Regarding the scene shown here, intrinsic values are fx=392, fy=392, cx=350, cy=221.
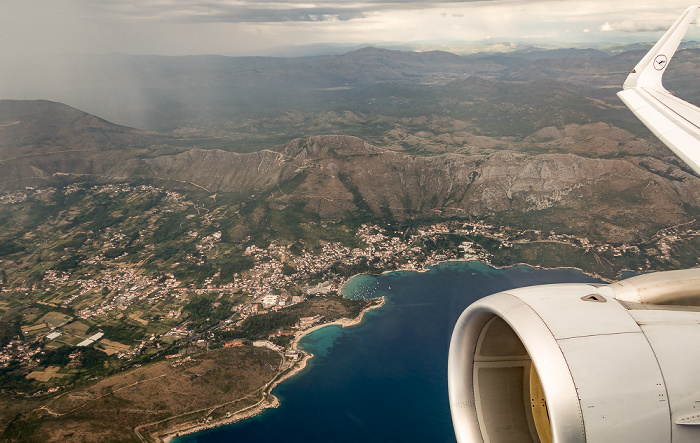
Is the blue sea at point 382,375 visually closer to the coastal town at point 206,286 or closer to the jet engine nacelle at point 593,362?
the coastal town at point 206,286

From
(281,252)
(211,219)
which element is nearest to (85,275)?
(211,219)

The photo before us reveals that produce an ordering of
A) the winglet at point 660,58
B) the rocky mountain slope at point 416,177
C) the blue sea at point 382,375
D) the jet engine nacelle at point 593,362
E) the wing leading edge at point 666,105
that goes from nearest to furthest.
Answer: the jet engine nacelle at point 593,362, the wing leading edge at point 666,105, the winglet at point 660,58, the blue sea at point 382,375, the rocky mountain slope at point 416,177

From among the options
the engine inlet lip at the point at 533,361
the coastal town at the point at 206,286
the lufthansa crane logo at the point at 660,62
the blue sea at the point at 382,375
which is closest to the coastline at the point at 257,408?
the blue sea at the point at 382,375

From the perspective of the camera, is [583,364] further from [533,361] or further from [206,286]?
[206,286]

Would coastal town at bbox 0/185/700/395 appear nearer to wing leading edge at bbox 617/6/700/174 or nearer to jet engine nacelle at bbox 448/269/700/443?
wing leading edge at bbox 617/6/700/174

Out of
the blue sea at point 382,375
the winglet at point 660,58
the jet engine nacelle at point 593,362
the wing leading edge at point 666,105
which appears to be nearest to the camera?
the jet engine nacelle at point 593,362

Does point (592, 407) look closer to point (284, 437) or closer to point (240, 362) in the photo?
point (284, 437)

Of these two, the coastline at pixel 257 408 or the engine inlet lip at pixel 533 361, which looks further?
the coastline at pixel 257 408
